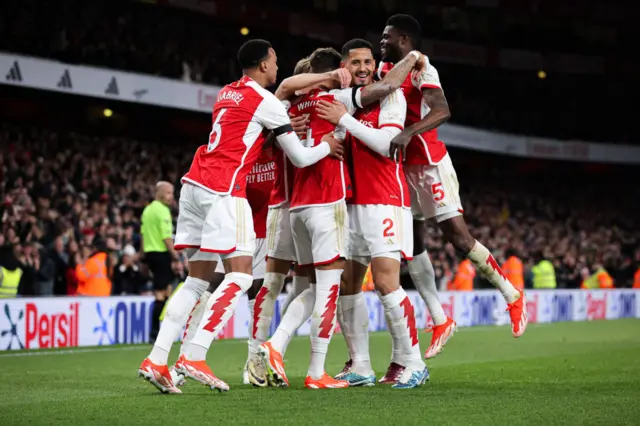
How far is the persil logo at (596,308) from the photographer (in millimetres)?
Answer: 24203

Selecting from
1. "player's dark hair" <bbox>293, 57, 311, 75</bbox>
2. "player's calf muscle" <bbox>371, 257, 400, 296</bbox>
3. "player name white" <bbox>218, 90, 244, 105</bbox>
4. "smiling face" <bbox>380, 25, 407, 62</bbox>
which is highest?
"smiling face" <bbox>380, 25, 407, 62</bbox>

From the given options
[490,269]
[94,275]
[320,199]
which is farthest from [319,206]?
[94,275]

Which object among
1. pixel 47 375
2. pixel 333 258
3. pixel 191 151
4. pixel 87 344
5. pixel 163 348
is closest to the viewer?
pixel 163 348

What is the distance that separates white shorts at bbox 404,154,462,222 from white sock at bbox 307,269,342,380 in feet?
4.91

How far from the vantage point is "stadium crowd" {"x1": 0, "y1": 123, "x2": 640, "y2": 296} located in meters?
15.8

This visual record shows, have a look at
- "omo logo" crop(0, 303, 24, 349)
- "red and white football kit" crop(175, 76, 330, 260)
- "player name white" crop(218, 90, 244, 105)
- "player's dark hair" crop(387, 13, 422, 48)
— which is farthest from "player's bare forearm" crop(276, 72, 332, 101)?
"omo logo" crop(0, 303, 24, 349)

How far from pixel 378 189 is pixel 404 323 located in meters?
1.00

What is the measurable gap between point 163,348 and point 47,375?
279 cm

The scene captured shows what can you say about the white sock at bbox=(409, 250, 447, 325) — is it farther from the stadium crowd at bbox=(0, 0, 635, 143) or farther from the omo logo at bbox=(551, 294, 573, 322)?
the omo logo at bbox=(551, 294, 573, 322)

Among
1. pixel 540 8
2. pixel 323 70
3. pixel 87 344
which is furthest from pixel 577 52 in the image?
pixel 323 70

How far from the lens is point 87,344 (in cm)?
1373

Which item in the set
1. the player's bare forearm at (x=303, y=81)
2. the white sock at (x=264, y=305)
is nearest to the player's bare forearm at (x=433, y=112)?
the player's bare forearm at (x=303, y=81)

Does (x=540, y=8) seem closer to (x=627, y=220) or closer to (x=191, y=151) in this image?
(x=627, y=220)

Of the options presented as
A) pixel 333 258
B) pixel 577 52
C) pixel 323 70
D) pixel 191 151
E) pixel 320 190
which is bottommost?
pixel 333 258
